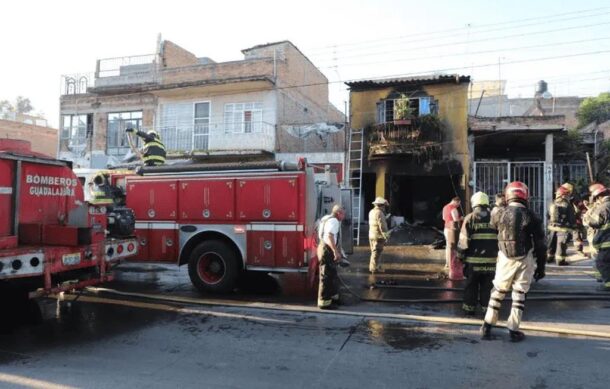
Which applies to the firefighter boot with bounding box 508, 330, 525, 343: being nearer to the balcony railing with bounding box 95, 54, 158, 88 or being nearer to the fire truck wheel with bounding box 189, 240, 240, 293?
the fire truck wheel with bounding box 189, 240, 240, 293

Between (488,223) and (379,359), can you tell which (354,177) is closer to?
(488,223)

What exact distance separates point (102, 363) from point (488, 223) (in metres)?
5.06

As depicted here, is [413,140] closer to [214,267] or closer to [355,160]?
[355,160]

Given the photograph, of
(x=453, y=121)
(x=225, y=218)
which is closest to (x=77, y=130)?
(x=453, y=121)

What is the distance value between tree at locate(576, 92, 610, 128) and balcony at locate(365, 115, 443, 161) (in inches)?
515

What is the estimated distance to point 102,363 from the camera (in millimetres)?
4664

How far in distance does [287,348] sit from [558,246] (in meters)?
8.57

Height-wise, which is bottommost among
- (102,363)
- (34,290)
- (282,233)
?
(102,363)

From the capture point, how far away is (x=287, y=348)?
511 cm

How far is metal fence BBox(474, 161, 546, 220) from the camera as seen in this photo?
16922 mm

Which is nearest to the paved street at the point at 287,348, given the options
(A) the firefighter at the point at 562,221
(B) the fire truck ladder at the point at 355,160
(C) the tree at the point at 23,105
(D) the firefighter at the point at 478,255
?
(D) the firefighter at the point at 478,255

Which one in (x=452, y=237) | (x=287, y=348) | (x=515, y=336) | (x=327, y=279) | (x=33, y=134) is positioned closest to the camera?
(x=287, y=348)

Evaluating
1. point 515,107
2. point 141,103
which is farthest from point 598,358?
point 515,107

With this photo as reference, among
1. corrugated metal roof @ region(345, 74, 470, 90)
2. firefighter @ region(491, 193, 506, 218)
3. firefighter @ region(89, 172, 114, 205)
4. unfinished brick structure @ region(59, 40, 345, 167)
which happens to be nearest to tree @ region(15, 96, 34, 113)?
unfinished brick structure @ region(59, 40, 345, 167)
